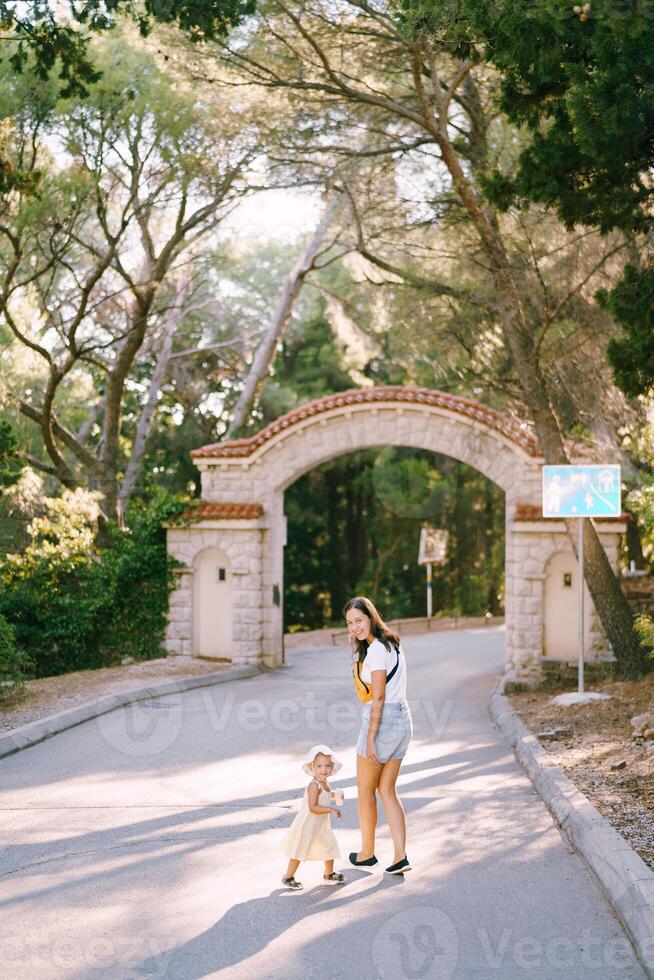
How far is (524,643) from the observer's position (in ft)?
57.2

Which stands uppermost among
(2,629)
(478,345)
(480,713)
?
(478,345)

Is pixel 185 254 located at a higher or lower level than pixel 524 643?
higher

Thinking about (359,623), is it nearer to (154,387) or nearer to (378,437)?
(378,437)

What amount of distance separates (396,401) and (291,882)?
13.5m

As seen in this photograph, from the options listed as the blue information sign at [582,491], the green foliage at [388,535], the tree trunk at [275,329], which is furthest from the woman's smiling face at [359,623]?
the green foliage at [388,535]

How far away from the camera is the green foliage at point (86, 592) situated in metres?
20.0

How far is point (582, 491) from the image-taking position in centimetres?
1348

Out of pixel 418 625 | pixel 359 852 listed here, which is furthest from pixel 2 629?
pixel 418 625

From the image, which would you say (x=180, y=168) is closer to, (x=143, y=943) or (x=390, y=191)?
(x=390, y=191)

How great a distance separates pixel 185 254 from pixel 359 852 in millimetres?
22520

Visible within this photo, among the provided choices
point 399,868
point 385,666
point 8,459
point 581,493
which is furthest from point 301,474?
point 399,868

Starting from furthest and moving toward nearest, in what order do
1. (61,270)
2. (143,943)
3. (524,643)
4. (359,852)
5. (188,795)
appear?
(61,270) < (524,643) < (188,795) < (359,852) < (143,943)

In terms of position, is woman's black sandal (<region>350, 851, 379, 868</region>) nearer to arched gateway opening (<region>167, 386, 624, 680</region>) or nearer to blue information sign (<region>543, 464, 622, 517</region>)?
blue information sign (<region>543, 464, 622, 517</region>)

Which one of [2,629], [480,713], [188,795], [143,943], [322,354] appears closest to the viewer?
[143,943]
